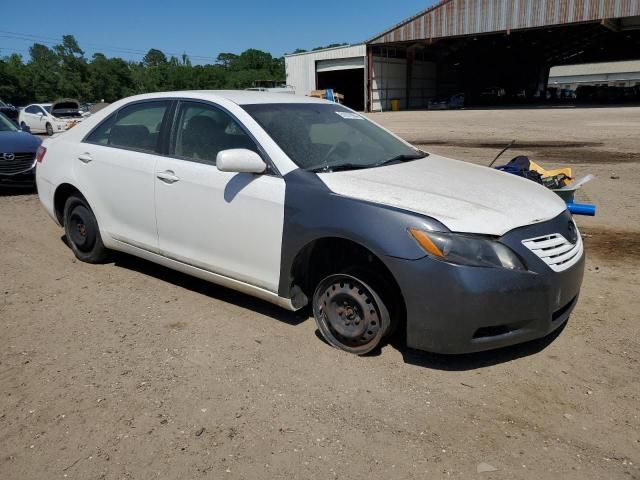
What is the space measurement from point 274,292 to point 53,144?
324 cm

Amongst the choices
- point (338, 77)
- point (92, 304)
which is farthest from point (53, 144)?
point (338, 77)

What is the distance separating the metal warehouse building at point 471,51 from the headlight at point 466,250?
34380 mm

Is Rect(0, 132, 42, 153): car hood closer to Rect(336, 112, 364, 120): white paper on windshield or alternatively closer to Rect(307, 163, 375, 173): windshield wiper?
Rect(336, 112, 364, 120): white paper on windshield

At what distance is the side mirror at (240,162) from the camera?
353cm

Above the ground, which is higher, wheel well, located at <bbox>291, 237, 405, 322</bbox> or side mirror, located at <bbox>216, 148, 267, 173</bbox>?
side mirror, located at <bbox>216, 148, 267, 173</bbox>

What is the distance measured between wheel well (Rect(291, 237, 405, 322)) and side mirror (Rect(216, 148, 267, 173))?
649 mm

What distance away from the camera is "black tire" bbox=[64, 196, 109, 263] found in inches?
201

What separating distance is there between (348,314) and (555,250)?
4.36 ft

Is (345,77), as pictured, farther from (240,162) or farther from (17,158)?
(240,162)

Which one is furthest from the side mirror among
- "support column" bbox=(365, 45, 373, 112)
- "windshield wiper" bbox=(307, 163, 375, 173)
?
"support column" bbox=(365, 45, 373, 112)

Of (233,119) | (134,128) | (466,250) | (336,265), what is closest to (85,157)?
(134,128)

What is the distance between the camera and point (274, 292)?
3.71 m

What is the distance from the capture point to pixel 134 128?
4715 mm

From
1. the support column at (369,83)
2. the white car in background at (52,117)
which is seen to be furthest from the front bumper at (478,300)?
the support column at (369,83)
